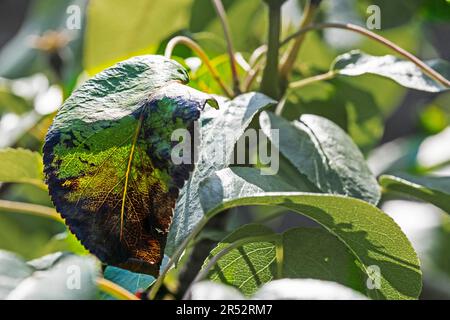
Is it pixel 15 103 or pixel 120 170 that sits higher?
pixel 120 170

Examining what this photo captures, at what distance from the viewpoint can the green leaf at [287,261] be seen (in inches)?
16.6

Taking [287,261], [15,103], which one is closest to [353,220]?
[287,261]

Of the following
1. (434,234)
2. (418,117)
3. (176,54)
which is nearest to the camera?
(176,54)

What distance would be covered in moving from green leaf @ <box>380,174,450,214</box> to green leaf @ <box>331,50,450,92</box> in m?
0.06

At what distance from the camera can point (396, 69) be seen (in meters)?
0.51

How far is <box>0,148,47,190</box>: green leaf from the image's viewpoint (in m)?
0.52

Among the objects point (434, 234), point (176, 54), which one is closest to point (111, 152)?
point (176, 54)

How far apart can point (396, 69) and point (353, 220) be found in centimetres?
17

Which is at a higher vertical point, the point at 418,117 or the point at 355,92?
the point at 355,92

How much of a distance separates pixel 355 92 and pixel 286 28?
13 centimetres

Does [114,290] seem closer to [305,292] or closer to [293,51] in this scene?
[305,292]

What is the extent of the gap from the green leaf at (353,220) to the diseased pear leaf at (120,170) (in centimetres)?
2

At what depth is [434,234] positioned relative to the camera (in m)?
0.89
